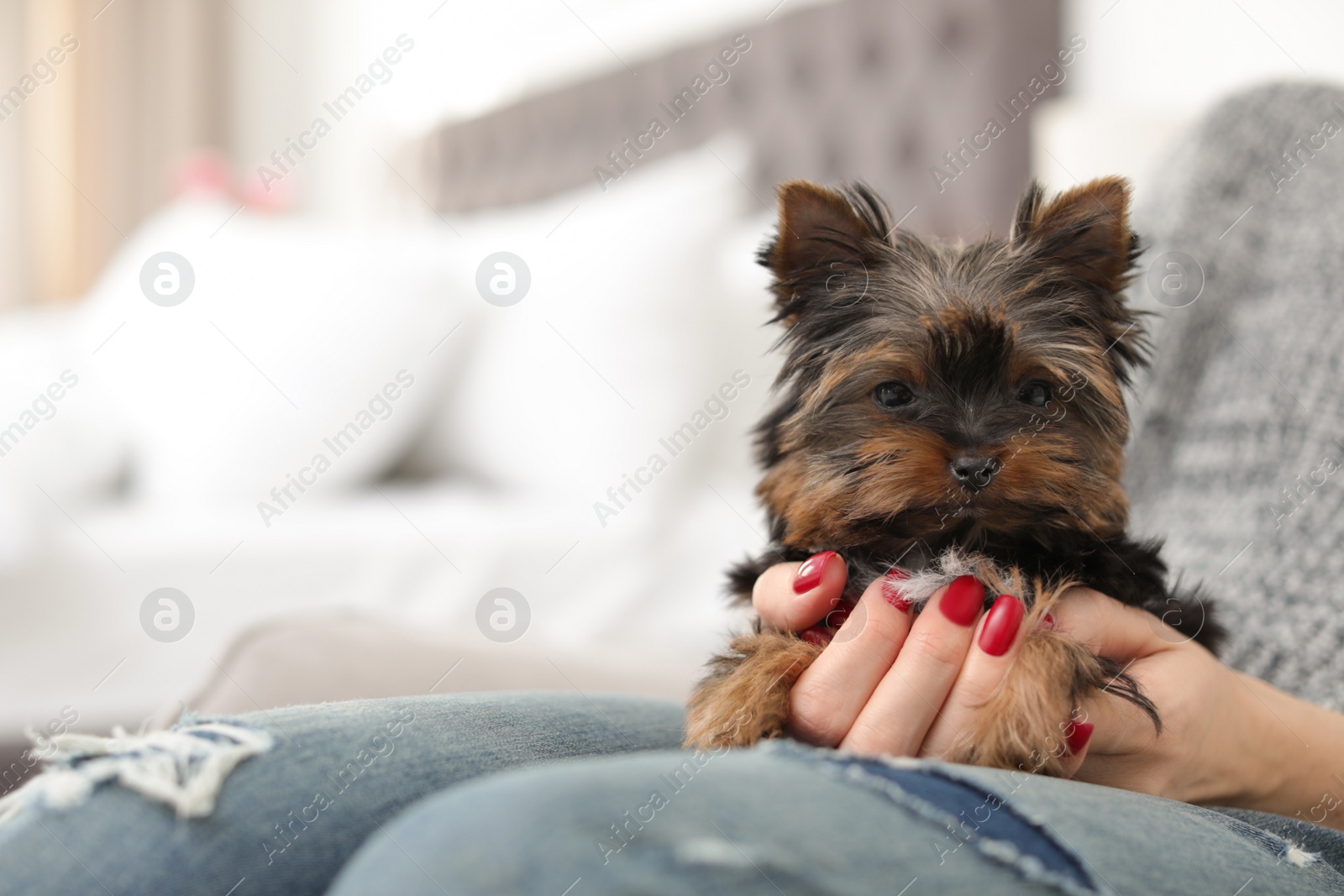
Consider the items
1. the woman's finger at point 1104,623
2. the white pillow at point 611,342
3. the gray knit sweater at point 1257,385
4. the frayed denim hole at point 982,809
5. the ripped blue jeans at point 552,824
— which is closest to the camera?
the ripped blue jeans at point 552,824

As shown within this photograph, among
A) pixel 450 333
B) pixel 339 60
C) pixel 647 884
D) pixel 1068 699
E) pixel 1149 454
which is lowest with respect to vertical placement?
pixel 1149 454

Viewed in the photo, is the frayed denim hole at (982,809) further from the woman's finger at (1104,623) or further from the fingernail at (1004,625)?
the woman's finger at (1104,623)

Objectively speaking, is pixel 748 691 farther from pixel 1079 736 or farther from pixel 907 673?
pixel 1079 736

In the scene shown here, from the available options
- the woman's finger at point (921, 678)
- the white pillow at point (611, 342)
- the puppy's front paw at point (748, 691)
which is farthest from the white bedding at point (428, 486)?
the woman's finger at point (921, 678)

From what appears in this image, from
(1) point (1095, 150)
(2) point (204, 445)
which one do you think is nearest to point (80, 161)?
(2) point (204, 445)

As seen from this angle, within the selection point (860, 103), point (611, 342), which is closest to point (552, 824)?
point (611, 342)

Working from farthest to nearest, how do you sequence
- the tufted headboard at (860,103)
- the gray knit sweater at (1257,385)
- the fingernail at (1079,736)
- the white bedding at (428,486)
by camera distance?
the tufted headboard at (860,103) < the white bedding at (428,486) < the gray knit sweater at (1257,385) < the fingernail at (1079,736)

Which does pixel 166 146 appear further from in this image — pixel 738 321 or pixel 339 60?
pixel 738 321
